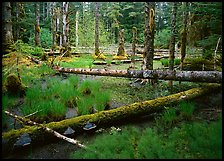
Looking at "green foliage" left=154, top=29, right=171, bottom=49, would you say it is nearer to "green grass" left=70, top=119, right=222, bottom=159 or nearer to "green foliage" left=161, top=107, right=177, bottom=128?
"green foliage" left=161, top=107, right=177, bottom=128

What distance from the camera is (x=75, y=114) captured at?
5719 millimetres

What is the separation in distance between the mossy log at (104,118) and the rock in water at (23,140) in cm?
6

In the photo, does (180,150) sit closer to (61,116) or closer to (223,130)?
(223,130)

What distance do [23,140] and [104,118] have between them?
1747 mm

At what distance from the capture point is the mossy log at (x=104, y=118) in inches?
167

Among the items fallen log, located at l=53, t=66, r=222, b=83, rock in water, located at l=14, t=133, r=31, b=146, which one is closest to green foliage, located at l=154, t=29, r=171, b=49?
fallen log, located at l=53, t=66, r=222, b=83

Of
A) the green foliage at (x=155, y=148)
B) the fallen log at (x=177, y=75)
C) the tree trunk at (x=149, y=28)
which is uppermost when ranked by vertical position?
the tree trunk at (x=149, y=28)

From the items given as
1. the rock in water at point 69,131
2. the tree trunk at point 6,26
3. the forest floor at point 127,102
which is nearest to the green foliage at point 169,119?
the forest floor at point 127,102

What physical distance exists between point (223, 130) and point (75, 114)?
3.58 m

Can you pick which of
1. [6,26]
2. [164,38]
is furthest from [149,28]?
[164,38]

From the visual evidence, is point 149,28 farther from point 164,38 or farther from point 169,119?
point 164,38

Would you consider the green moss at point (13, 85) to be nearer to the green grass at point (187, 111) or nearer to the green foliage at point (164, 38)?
the green grass at point (187, 111)

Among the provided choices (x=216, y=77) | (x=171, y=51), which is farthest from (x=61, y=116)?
(x=171, y=51)

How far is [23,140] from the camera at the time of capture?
13.5 ft
